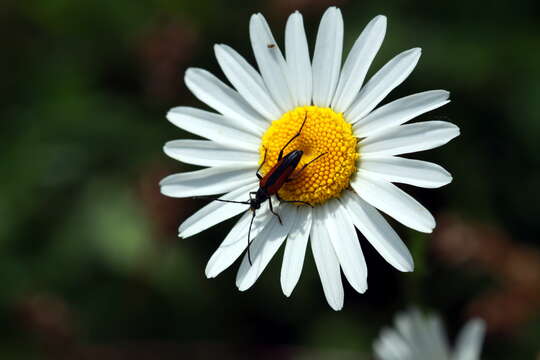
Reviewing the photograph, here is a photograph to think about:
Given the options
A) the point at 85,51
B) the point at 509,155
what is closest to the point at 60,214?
the point at 85,51

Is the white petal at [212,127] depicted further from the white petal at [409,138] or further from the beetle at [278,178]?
the white petal at [409,138]

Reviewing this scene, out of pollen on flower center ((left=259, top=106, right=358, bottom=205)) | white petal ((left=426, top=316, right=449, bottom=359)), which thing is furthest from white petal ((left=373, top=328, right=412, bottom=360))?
pollen on flower center ((left=259, top=106, right=358, bottom=205))

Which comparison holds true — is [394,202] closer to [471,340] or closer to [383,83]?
[383,83]

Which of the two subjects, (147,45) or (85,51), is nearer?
(147,45)

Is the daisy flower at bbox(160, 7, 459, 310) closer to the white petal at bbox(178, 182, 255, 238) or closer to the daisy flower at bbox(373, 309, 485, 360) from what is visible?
the white petal at bbox(178, 182, 255, 238)

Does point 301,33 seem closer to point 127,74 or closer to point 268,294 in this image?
point 268,294

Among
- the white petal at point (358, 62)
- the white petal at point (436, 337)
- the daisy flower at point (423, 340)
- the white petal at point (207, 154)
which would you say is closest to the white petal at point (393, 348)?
the daisy flower at point (423, 340)
